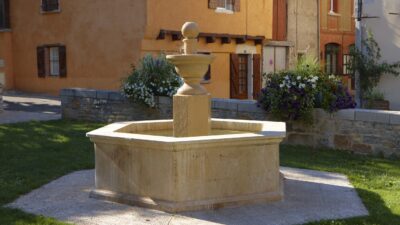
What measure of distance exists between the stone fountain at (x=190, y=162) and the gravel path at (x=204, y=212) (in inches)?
5.2

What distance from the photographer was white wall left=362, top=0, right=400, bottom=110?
14.9 m

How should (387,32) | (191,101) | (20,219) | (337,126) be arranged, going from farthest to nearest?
1. (387,32)
2. (337,126)
3. (191,101)
4. (20,219)

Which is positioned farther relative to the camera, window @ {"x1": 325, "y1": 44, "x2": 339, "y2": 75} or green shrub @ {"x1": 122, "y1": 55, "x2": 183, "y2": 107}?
window @ {"x1": 325, "y1": 44, "x2": 339, "y2": 75}

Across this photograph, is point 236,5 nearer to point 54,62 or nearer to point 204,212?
point 54,62

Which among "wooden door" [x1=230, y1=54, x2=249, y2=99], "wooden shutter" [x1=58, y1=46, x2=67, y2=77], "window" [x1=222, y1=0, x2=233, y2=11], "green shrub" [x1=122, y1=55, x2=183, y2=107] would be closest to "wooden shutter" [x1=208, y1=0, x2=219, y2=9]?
"window" [x1=222, y1=0, x2=233, y2=11]

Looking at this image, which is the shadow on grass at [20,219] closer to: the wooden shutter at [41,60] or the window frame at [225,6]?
the window frame at [225,6]

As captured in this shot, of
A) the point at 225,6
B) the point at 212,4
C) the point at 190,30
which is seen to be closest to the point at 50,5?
the point at 212,4

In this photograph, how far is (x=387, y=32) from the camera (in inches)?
592

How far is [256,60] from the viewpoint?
2317 cm

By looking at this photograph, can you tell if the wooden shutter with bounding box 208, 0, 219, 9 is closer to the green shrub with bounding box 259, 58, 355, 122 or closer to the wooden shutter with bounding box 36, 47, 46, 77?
the wooden shutter with bounding box 36, 47, 46, 77

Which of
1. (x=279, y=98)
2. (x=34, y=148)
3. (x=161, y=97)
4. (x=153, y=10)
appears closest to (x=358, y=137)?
(x=279, y=98)

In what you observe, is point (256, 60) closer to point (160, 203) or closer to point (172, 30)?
point (172, 30)

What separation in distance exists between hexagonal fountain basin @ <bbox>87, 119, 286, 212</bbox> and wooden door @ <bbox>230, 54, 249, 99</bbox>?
635 inches

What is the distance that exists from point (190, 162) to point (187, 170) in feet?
0.26
